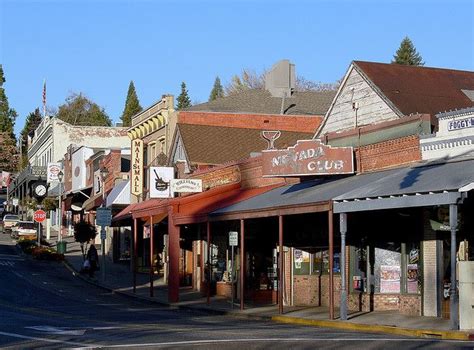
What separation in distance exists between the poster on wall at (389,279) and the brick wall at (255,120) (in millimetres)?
20931

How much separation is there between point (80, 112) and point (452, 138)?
323ft

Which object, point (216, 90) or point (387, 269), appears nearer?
point (387, 269)

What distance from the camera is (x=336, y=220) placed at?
1145 inches

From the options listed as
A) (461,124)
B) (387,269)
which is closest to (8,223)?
(387,269)

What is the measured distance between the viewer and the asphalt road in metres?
16.9

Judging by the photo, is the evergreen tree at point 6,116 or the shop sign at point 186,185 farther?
the evergreen tree at point 6,116

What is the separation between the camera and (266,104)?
52.4 m

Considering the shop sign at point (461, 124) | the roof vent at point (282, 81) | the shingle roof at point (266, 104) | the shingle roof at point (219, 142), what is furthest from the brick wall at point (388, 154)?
the roof vent at point (282, 81)

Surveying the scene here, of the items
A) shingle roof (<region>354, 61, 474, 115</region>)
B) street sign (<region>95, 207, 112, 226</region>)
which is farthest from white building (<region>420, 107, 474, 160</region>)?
street sign (<region>95, 207, 112, 226</region>)

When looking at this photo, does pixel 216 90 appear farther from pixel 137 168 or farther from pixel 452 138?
pixel 452 138

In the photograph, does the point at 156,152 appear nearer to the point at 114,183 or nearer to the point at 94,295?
the point at 114,183

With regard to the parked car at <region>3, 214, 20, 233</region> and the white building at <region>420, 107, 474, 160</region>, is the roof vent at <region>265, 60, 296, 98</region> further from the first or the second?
the parked car at <region>3, 214, 20, 233</region>

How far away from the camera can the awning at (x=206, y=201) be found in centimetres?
3278

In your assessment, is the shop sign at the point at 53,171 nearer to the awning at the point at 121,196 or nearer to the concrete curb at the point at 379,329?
the awning at the point at 121,196
